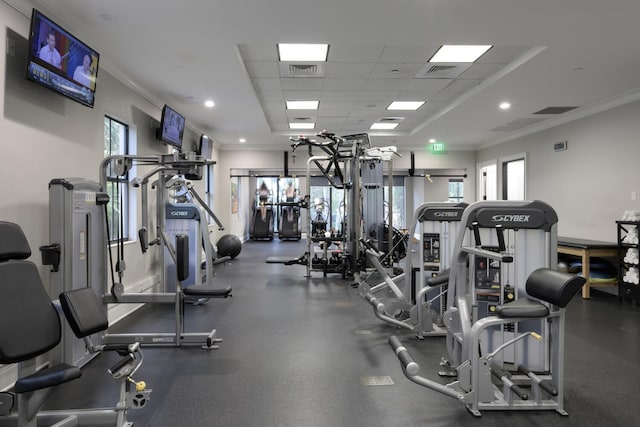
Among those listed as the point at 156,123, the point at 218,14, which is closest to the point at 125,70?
the point at 156,123

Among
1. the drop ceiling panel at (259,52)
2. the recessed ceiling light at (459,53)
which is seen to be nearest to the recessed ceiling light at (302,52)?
the drop ceiling panel at (259,52)

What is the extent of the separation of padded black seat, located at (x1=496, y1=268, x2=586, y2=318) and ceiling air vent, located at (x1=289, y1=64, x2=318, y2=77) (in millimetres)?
3562

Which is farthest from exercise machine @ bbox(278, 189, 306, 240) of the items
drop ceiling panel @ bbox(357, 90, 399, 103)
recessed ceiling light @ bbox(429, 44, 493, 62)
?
recessed ceiling light @ bbox(429, 44, 493, 62)

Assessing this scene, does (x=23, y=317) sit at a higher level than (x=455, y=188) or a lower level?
lower

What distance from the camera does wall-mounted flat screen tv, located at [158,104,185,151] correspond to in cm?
504

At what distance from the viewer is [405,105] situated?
6.37 meters

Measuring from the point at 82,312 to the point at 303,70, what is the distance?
3788 mm

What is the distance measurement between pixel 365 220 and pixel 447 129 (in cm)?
313

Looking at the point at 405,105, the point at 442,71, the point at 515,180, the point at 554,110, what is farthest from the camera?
the point at 515,180

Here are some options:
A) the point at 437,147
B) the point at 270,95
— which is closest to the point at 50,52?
the point at 270,95

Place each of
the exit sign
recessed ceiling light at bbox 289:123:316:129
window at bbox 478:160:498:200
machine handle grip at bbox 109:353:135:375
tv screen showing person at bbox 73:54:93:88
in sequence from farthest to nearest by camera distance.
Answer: window at bbox 478:160:498:200 → the exit sign → recessed ceiling light at bbox 289:123:316:129 → tv screen showing person at bbox 73:54:93:88 → machine handle grip at bbox 109:353:135:375

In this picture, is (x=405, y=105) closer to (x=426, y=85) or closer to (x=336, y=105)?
(x=426, y=85)

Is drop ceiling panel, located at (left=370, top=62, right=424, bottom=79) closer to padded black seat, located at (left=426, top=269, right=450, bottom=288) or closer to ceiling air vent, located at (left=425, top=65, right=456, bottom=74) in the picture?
ceiling air vent, located at (left=425, top=65, right=456, bottom=74)

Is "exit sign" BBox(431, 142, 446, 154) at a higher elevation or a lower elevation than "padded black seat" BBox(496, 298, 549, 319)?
higher
